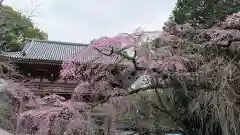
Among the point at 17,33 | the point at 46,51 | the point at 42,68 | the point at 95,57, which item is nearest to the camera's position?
the point at 95,57

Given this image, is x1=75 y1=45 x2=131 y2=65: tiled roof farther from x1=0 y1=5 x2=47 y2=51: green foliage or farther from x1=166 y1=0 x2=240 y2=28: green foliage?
x1=166 y1=0 x2=240 y2=28: green foliage

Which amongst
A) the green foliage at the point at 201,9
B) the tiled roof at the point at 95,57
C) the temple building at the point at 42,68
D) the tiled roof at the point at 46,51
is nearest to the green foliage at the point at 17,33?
the tiled roof at the point at 46,51

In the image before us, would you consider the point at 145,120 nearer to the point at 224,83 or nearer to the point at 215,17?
the point at 224,83

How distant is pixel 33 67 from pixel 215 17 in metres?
7.52

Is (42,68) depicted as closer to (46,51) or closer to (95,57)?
(46,51)

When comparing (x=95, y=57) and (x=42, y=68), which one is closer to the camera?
(x=95, y=57)

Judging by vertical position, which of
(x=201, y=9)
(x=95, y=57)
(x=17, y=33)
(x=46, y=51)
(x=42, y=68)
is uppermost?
(x=201, y=9)

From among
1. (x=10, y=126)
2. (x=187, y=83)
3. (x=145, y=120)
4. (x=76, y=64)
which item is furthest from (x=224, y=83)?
(x=10, y=126)

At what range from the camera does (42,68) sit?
13.7 metres

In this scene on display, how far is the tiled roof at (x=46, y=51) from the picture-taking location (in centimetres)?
1368

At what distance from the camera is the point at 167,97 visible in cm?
752

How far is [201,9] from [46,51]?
7316mm

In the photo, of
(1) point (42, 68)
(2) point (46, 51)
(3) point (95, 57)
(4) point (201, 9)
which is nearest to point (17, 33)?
(2) point (46, 51)

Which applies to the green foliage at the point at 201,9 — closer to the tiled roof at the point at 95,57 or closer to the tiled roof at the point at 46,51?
the tiled roof at the point at 46,51
